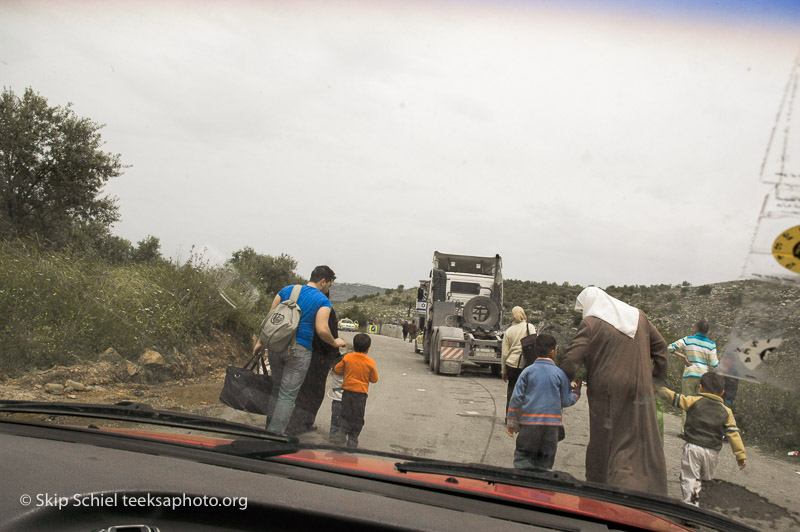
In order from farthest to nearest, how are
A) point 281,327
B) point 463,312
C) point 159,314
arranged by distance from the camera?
point 463,312 < point 159,314 < point 281,327

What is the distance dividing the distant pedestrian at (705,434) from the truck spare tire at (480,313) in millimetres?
13201

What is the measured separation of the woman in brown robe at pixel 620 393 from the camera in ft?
12.9

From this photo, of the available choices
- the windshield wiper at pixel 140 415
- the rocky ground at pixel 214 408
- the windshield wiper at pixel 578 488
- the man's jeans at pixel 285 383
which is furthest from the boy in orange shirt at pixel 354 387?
the windshield wiper at pixel 578 488

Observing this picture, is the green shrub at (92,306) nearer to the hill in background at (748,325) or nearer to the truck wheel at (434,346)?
the truck wheel at (434,346)

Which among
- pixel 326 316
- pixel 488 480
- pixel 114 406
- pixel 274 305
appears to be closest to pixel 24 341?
pixel 274 305

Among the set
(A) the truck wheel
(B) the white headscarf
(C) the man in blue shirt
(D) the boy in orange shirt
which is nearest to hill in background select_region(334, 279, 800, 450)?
(B) the white headscarf

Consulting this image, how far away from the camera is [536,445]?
452 centimetres

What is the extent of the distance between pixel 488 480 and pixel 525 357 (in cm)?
461

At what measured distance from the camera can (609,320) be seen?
4117mm

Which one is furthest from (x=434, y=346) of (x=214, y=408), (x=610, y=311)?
(x=610, y=311)

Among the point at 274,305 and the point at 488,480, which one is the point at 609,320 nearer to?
the point at 488,480

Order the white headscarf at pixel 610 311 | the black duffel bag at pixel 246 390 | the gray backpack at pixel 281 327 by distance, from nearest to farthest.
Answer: the white headscarf at pixel 610 311 → the gray backpack at pixel 281 327 → the black duffel bag at pixel 246 390

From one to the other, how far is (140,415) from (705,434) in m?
4.13

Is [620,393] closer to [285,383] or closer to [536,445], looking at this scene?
[536,445]
